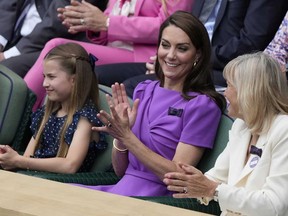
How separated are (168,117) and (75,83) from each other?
649mm

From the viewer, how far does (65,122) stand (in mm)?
4090

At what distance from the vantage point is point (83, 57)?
4.20 meters

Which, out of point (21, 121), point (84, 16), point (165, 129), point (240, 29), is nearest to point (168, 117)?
point (165, 129)

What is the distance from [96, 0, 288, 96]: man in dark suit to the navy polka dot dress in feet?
1.43

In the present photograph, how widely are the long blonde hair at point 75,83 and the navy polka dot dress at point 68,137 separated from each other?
2cm

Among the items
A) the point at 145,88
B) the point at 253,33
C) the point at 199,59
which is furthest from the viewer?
the point at 253,33

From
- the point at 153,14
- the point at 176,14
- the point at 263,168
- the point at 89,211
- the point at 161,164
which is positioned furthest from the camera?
the point at 153,14

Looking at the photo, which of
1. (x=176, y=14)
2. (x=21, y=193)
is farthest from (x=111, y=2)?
(x=21, y=193)

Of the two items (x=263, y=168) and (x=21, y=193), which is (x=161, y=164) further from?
(x=21, y=193)

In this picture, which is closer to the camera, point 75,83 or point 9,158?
point 9,158

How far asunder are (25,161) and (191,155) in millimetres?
851

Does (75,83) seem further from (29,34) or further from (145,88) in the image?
(29,34)

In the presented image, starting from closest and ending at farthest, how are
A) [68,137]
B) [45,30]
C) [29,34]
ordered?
[68,137] → [45,30] → [29,34]

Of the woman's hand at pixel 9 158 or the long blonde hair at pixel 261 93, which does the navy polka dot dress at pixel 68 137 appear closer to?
the woman's hand at pixel 9 158
